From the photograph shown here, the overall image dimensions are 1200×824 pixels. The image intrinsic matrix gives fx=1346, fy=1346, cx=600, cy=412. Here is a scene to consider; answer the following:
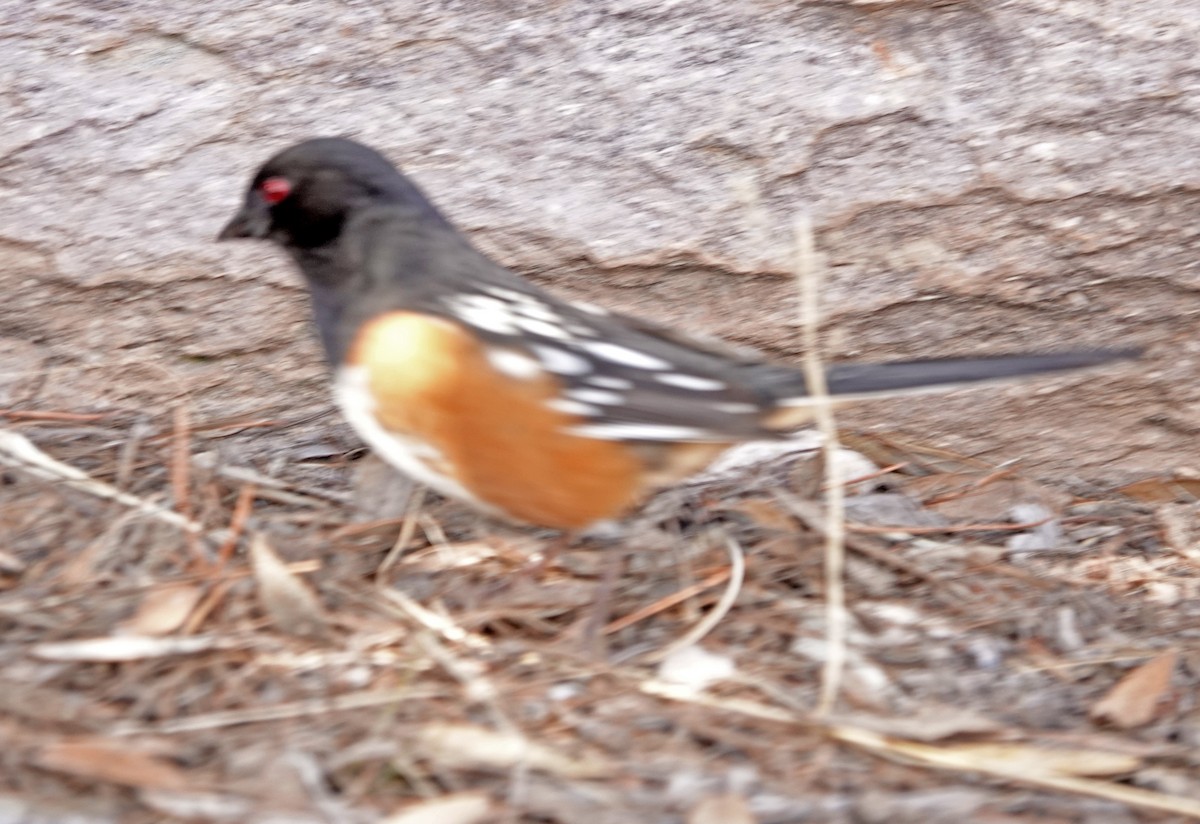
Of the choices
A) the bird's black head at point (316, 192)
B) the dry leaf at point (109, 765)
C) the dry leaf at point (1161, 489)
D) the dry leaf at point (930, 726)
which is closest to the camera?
the dry leaf at point (109, 765)

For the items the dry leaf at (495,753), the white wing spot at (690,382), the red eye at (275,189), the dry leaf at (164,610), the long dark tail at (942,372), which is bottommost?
the dry leaf at (495,753)

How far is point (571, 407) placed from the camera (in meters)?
2.13

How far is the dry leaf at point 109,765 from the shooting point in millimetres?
1688

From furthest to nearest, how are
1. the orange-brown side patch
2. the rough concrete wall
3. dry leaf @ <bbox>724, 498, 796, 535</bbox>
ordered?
the rough concrete wall → dry leaf @ <bbox>724, 498, 796, 535</bbox> → the orange-brown side patch

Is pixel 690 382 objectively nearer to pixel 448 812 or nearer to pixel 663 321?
pixel 663 321

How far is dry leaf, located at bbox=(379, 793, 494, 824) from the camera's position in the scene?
1.69 meters

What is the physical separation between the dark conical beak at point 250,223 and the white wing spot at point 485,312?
41 centimetres

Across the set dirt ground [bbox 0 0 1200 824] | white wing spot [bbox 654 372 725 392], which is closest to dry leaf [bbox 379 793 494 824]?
dirt ground [bbox 0 0 1200 824]

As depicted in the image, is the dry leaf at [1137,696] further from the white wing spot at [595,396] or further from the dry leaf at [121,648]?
the dry leaf at [121,648]

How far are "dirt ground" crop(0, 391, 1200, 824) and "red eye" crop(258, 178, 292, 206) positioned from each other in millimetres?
520

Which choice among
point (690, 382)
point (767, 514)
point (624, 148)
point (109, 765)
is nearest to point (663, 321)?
point (624, 148)

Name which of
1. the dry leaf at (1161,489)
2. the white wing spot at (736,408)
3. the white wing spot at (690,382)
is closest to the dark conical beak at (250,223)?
the white wing spot at (690,382)

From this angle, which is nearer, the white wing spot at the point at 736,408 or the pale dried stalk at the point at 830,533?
the pale dried stalk at the point at 830,533

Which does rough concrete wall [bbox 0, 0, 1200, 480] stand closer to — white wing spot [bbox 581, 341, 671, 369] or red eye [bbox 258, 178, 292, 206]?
red eye [bbox 258, 178, 292, 206]
